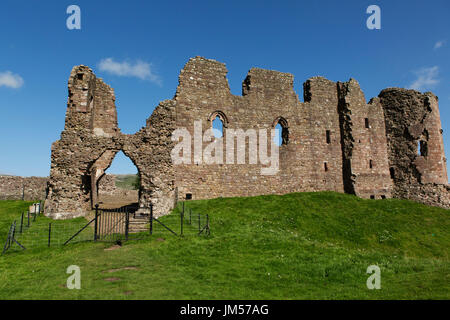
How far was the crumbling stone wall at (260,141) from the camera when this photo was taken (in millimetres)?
18750

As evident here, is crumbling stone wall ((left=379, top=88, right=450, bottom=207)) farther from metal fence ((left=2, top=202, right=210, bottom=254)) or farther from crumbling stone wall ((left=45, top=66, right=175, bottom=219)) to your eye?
crumbling stone wall ((left=45, top=66, right=175, bottom=219))

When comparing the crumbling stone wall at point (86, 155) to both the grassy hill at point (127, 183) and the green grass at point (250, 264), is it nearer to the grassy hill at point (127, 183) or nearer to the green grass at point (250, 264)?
the green grass at point (250, 264)

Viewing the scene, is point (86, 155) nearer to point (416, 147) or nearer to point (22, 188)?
point (22, 188)

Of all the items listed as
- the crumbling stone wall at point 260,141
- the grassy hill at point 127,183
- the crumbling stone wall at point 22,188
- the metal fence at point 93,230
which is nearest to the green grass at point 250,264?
the metal fence at point 93,230

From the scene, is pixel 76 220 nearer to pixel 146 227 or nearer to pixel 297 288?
pixel 146 227

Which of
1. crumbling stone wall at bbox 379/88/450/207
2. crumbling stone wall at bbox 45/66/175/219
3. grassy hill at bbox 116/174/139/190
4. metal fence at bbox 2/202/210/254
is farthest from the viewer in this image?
grassy hill at bbox 116/174/139/190

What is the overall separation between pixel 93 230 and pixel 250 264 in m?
9.23

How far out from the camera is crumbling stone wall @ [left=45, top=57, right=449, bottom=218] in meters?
18.8

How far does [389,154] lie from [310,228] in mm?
16838

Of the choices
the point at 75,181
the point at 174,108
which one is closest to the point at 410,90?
the point at 174,108

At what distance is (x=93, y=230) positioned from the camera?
1518 centimetres

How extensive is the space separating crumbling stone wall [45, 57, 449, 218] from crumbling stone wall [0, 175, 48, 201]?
8.93m

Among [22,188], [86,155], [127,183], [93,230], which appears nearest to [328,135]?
[86,155]

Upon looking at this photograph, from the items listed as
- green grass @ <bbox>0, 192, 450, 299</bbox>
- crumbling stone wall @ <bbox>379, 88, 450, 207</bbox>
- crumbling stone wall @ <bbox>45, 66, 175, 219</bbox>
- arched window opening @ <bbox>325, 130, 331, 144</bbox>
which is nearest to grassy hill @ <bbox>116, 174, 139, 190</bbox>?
crumbling stone wall @ <bbox>45, 66, 175, 219</bbox>
